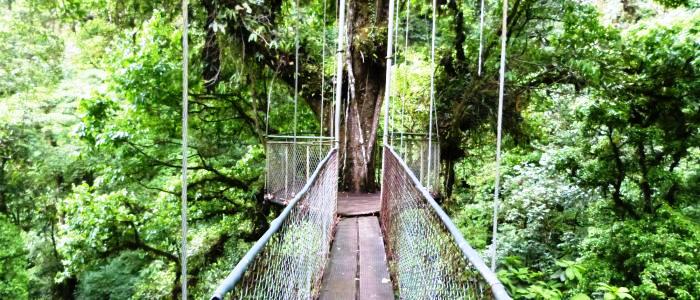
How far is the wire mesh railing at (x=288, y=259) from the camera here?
1067 millimetres

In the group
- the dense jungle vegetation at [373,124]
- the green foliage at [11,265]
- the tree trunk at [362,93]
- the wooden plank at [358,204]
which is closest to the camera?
the dense jungle vegetation at [373,124]

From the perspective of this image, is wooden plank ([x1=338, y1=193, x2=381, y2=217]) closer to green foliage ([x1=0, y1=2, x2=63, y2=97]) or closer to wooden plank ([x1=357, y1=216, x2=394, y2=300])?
wooden plank ([x1=357, y1=216, x2=394, y2=300])

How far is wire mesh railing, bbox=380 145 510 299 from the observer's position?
3.77 feet

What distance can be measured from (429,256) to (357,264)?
1242mm

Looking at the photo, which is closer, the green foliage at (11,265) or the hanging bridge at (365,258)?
the hanging bridge at (365,258)

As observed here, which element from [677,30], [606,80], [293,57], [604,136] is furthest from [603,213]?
[293,57]

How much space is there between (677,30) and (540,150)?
275 centimetres

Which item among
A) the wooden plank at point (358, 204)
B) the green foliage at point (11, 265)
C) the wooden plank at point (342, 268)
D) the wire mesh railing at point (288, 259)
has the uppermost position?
the wire mesh railing at point (288, 259)

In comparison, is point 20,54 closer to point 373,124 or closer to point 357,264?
point 373,124

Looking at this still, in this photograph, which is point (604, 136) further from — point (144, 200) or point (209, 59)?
point (144, 200)

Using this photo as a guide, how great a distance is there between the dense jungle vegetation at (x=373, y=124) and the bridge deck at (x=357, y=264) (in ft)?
2.36

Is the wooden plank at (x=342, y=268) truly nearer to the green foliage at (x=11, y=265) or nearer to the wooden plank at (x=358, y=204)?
the wooden plank at (x=358, y=204)

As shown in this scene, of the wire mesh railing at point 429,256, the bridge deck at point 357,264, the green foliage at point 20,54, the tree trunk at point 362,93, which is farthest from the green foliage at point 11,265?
the wire mesh railing at point 429,256

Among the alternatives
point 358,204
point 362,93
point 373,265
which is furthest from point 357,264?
point 362,93
